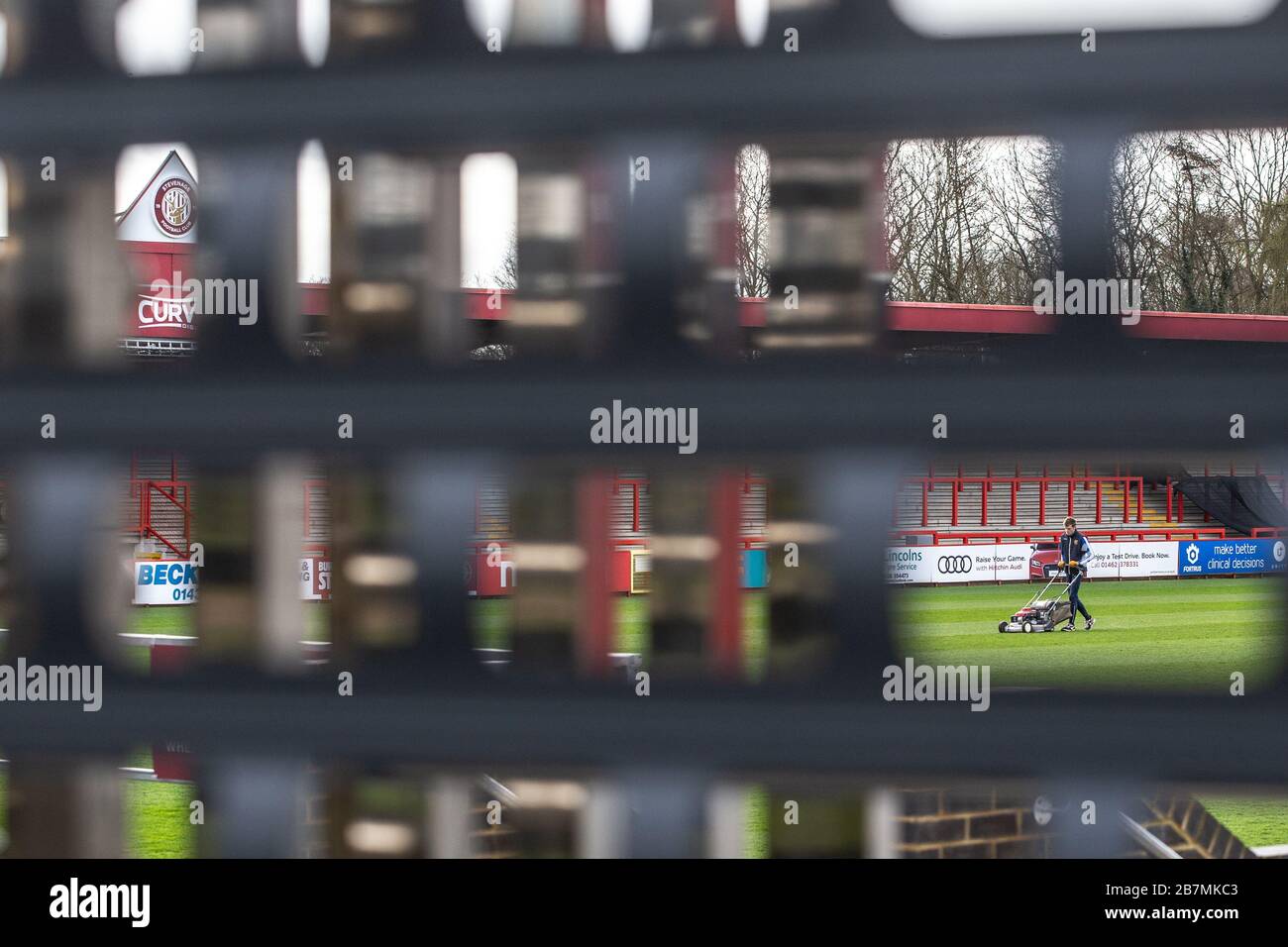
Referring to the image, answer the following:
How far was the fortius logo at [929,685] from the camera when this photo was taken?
1.40m

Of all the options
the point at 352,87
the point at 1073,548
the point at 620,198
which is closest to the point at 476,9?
the point at 352,87

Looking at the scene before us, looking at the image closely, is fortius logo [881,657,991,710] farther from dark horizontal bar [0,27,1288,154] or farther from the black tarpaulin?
the black tarpaulin

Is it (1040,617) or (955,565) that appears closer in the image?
(1040,617)

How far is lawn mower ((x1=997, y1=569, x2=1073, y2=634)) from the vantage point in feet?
36.5

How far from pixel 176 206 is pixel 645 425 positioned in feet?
2.16

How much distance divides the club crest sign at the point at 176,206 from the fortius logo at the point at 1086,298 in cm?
91

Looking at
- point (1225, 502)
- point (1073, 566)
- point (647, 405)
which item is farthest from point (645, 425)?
point (1225, 502)

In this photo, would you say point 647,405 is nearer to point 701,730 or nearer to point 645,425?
point 645,425

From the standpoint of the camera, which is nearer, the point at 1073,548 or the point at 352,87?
the point at 352,87

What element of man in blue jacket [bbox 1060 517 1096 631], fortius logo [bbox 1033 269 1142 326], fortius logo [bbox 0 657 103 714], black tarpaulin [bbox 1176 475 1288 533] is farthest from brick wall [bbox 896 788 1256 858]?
black tarpaulin [bbox 1176 475 1288 533]

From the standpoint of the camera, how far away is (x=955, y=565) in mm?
14234
